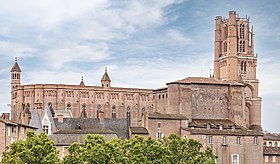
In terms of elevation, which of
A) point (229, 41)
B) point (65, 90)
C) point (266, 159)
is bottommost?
point (266, 159)

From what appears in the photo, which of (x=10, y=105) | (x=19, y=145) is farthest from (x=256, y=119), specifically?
(x=19, y=145)

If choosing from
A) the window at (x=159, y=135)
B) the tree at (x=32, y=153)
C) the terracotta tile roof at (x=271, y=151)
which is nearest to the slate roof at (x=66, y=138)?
the window at (x=159, y=135)

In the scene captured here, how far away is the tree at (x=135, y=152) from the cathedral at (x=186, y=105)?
46.9ft

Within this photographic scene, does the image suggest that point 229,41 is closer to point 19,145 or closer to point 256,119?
point 256,119

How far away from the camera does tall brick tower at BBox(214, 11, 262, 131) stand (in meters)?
152

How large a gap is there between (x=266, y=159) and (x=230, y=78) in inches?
1747

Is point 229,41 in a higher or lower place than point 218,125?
higher

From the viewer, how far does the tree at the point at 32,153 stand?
62.3 metres

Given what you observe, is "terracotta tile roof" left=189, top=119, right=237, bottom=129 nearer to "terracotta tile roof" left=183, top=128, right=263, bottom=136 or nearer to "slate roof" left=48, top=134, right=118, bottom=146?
"terracotta tile roof" left=183, top=128, right=263, bottom=136

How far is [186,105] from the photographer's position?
124 meters

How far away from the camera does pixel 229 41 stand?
15562 cm

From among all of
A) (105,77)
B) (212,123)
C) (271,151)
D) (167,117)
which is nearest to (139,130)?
(167,117)

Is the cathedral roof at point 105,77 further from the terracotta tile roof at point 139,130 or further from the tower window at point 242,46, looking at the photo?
the terracotta tile roof at point 139,130

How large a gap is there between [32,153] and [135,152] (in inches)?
721
